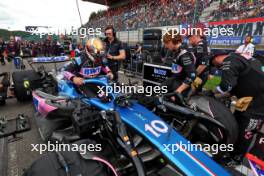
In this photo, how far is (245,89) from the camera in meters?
2.55

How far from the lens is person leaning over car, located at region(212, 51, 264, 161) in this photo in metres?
2.45

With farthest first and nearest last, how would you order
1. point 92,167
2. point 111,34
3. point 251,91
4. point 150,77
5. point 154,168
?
point 150,77 → point 111,34 → point 251,91 → point 154,168 → point 92,167

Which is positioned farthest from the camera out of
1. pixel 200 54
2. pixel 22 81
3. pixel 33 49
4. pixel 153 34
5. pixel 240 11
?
pixel 33 49

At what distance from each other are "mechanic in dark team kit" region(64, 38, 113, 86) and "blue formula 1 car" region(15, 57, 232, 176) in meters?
0.98

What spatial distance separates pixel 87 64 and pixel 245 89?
2359mm

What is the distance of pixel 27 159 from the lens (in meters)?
3.00

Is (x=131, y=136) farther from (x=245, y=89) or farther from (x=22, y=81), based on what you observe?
(x=22, y=81)

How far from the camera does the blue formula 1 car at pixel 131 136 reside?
1.86 meters

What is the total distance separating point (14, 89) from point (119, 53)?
8.38 feet

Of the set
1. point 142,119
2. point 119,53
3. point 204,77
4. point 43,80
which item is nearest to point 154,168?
point 142,119

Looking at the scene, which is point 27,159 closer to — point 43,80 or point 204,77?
point 43,80

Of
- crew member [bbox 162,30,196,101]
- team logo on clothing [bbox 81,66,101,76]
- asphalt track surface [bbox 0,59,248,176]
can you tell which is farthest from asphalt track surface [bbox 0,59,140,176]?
crew member [bbox 162,30,196,101]

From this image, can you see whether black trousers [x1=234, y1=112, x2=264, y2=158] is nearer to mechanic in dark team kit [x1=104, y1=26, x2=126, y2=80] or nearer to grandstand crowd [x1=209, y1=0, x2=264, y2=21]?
mechanic in dark team kit [x1=104, y1=26, x2=126, y2=80]

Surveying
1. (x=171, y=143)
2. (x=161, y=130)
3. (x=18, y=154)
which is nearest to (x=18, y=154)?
(x=18, y=154)
